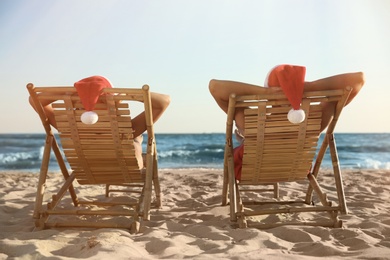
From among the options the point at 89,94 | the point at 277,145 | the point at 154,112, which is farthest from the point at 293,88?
the point at 89,94

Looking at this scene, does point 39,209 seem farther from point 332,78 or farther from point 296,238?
point 332,78

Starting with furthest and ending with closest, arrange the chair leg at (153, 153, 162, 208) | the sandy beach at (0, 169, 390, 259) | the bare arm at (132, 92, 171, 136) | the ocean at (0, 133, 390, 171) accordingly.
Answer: the ocean at (0, 133, 390, 171) < the chair leg at (153, 153, 162, 208) < the bare arm at (132, 92, 171, 136) < the sandy beach at (0, 169, 390, 259)

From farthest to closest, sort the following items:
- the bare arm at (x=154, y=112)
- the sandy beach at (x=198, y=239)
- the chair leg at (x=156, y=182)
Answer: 1. the chair leg at (x=156, y=182)
2. the bare arm at (x=154, y=112)
3. the sandy beach at (x=198, y=239)

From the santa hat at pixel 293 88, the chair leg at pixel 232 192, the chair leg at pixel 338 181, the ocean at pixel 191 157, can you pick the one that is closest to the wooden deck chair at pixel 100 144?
the chair leg at pixel 232 192

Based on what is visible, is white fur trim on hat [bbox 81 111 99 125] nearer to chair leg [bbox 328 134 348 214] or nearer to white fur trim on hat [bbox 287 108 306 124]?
white fur trim on hat [bbox 287 108 306 124]

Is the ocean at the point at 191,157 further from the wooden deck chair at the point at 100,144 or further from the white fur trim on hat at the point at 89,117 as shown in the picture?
the white fur trim on hat at the point at 89,117

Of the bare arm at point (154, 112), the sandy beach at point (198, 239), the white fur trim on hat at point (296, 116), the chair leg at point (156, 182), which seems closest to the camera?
the sandy beach at point (198, 239)

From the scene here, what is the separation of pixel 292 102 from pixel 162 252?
4.46 feet

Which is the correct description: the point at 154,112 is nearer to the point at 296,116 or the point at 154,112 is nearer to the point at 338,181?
the point at 296,116

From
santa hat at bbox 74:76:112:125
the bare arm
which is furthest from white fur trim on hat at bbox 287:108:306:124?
santa hat at bbox 74:76:112:125


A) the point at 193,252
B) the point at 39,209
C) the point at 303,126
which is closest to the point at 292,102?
the point at 303,126

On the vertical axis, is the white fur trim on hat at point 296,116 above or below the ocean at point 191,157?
above

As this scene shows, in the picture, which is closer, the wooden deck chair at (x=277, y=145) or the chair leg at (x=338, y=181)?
the wooden deck chair at (x=277, y=145)

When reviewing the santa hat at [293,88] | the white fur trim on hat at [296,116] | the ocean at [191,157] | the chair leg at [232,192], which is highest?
the santa hat at [293,88]
